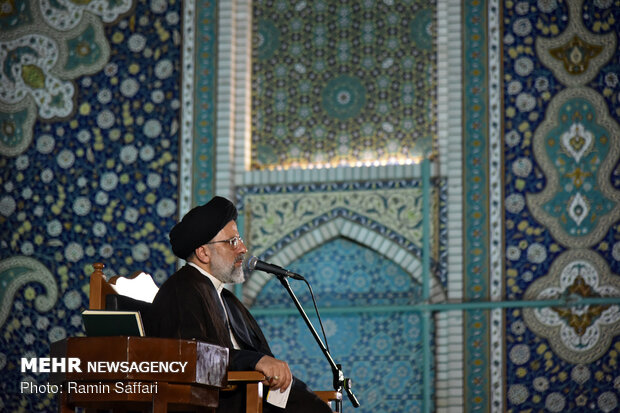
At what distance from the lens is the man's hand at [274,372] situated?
10.9 feet

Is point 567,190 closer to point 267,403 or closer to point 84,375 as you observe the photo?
point 267,403

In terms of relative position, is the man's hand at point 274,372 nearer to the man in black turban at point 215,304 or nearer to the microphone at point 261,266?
the man in black turban at point 215,304

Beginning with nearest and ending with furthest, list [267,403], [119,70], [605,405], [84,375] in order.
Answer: [84,375], [267,403], [605,405], [119,70]

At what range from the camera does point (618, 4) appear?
6.26m

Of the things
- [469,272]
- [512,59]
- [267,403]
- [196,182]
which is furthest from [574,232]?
[267,403]

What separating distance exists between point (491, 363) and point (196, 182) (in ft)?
7.04

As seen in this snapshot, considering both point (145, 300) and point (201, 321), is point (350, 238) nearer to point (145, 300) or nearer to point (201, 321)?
point (145, 300)

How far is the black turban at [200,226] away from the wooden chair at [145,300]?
0.25 meters

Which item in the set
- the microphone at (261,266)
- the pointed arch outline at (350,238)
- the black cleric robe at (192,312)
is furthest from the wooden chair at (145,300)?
the pointed arch outline at (350,238)

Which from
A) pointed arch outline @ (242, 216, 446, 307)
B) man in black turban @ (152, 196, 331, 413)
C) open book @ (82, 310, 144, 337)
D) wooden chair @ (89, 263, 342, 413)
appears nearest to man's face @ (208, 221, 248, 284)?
man in black turban @ (152, 196, 331, 413)

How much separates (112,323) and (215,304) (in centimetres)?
75

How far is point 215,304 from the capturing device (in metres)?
3.83

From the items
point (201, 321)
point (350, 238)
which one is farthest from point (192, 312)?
point (350, 238)

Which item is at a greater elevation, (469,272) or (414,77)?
(414,77)
